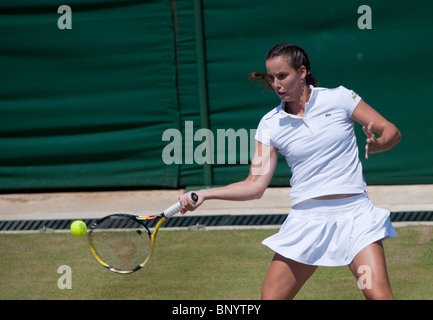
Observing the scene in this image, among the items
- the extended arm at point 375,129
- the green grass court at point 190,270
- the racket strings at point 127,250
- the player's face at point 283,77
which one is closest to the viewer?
the extended arm at point 375,129

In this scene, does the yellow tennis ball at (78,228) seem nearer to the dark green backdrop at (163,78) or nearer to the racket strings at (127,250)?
the racket strings at (127,250)

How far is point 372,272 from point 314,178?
21.1 inches

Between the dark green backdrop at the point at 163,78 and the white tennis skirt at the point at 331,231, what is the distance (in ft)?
13.3

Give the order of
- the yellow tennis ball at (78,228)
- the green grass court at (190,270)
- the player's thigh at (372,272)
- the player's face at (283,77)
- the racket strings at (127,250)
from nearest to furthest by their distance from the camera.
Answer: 1. the player's thigh at (372,272)
2. the player's face at (283,77)
3. the racket strings at (127,250)
4. the yellow tennis ball at (78,228)
5. the green grass court at (190,270)

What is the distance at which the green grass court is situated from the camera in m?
5.13

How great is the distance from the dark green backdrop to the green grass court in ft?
5.17

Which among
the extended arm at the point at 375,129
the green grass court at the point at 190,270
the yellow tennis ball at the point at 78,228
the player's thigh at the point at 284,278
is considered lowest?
the green grass court at the point at 190,270

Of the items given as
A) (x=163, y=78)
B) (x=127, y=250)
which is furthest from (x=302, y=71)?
(x=163, y=78)

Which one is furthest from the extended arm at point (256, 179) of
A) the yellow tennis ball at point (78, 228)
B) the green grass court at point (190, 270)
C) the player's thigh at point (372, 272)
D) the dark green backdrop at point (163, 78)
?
the dark green backdrop at point (163, 78)

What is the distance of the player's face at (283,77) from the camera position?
3.81 m

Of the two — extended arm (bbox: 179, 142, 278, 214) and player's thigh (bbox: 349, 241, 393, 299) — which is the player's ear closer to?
extended arm (bbox: 179, 142, 278, 214)


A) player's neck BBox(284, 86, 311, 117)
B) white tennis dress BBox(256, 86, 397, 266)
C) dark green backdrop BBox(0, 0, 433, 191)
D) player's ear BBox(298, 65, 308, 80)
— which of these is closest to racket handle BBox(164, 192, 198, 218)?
white tennis dress BBox(256, 86, 397, 266)

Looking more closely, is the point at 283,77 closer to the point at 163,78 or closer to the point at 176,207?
the point at 176,207

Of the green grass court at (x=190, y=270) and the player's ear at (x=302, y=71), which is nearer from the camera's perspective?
the player's ear at (x=302, y=71)
